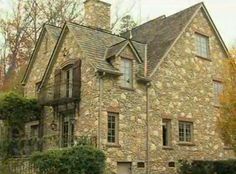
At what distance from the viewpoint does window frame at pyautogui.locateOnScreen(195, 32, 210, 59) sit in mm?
29230

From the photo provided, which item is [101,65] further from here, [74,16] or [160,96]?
[74,16]

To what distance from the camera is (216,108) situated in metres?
29.4

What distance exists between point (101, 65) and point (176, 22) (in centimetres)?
783

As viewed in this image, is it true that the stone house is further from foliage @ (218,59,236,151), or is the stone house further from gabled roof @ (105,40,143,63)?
foliage @ (218,59,236,151)

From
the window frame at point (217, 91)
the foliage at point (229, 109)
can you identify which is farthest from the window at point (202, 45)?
the foliage at point (229, 109)

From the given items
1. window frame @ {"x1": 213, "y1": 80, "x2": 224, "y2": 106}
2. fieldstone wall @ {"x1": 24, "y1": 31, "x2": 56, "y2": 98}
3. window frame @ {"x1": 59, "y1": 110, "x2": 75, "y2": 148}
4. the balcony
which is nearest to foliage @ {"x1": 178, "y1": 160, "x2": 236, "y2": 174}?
window frame @ {"x1": 213, "y1": 80, "x2": 224, "y2": 106}

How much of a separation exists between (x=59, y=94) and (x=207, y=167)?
8734 millimetres

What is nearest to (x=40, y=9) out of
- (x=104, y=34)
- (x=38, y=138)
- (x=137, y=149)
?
(x=104, y=34)

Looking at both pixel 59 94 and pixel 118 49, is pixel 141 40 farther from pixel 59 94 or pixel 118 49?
pixel 59 94

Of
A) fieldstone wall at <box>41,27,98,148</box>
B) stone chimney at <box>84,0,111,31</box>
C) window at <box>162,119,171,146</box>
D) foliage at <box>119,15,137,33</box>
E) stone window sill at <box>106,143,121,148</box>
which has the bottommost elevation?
stone window sill at <box>106,143,121,148</box>

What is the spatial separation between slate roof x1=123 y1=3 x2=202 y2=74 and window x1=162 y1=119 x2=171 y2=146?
9.85 feet

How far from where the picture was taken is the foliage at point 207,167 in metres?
24.7

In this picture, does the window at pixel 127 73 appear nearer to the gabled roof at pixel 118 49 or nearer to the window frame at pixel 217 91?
the gabled roof at pixel 118 49

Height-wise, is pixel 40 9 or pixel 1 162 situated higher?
pixel 40 9
